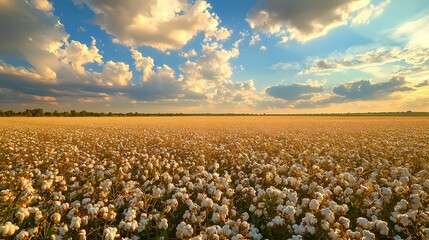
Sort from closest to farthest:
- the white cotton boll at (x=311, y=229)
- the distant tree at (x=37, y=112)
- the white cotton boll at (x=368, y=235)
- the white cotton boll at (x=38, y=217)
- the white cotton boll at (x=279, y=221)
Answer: the white cotton boll at (x=368, y=235) → the white cotton boll at (x=311, y=229) → the white cotton boll at (x=38, y=217) → the white cotton boll at (x=279, y=221) → the distant tree at (x=37, y=112)

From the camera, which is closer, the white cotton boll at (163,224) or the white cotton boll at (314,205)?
the white cotton boll at (163,224)

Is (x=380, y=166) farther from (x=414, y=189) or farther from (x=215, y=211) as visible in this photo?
(x=215, y=211)

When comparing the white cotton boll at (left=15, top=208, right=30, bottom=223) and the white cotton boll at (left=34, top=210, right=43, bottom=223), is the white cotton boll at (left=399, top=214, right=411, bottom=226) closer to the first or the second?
the white cotton boll at (left=34, top=210, right=43, bottom=223)

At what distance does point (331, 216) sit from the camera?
4273 millimetres

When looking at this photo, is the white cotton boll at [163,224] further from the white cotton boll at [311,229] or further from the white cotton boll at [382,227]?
the white cotton boll at [382,227]

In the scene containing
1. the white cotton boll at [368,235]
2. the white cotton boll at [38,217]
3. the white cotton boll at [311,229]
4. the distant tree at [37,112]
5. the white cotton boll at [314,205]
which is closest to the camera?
the white cotton boll at [368,235]

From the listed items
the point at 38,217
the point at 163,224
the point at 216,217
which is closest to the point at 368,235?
the point at 216,217

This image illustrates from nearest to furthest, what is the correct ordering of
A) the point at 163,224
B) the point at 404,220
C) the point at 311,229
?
the point at 311,229 < the point at 404,220 < the point at 163,224

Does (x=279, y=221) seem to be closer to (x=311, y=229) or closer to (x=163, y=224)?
(x=311, y=229)

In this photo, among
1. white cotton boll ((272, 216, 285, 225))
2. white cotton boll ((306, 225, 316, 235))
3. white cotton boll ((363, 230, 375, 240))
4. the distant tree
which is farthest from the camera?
the distant tree

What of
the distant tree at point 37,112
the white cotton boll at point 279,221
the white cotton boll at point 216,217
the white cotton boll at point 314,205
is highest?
the distant tree at point 37,112

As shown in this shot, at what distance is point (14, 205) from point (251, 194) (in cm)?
540

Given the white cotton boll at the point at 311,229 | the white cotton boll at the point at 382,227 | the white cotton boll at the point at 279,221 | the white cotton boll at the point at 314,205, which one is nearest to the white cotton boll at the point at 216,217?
the white cotton boll at the point at 279,221

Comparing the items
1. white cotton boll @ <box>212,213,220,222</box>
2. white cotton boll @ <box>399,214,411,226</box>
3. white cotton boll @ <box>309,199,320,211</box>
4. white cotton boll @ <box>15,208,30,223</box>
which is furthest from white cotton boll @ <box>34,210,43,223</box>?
white cotton boll @ <box>399,214,411,226</box>
